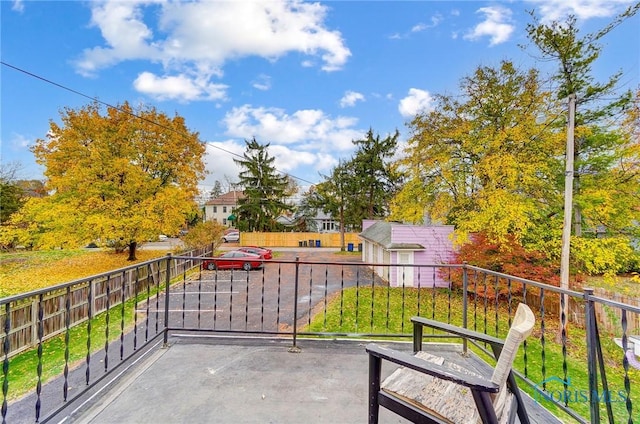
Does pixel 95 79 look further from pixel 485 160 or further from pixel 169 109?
pixel 485 160

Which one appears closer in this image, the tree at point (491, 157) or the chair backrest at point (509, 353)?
the chair backrest at point (509, 353)

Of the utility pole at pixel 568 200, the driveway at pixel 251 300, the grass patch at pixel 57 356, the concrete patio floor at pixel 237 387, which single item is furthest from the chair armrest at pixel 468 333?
the utility pole at pixel 568 200

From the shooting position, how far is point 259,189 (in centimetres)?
2542

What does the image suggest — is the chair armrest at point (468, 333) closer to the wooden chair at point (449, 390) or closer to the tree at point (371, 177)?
the wooden chair at point (449, 390)

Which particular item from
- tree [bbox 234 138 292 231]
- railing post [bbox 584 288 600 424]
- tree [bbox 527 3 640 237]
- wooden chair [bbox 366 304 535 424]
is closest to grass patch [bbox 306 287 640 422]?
railing post [bbox 584 288 600 424]

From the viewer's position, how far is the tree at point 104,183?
1046 centimetres

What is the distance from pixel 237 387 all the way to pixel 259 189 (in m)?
23.8

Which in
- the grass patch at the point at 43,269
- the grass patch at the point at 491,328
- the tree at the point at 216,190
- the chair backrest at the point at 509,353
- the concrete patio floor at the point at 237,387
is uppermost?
the tree at the point at 216,190

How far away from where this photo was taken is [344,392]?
221 centimetres

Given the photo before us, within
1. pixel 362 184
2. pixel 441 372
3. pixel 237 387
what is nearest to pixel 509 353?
pixel 441 372

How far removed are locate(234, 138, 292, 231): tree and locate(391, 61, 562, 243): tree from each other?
15704 mm

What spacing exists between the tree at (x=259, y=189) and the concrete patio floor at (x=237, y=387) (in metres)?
22.8

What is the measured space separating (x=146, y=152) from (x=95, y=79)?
3346mm

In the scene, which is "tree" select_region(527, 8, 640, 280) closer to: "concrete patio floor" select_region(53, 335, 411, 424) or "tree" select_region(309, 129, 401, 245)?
"concrete patio floor" select_region(53, 335, 411, 424)
